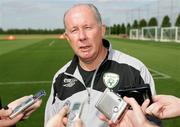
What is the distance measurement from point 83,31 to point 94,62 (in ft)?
1.30

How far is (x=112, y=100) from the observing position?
2.93 meters

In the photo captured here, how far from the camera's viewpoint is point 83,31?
14.5 ft

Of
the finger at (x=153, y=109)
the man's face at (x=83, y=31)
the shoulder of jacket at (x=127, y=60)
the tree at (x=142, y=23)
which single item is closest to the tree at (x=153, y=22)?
the tree at (x=142, y=23)

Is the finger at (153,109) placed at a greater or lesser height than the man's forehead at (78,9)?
lesser

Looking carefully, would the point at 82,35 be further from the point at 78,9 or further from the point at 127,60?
the point at 127,60

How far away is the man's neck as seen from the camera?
467 centimetres

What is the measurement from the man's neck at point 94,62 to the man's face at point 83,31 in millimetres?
131

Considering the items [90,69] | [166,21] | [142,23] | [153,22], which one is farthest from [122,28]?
[90,69]

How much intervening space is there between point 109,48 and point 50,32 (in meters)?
131

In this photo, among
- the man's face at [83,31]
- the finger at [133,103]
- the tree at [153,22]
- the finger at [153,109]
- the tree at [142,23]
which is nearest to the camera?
the finger at [133,103]

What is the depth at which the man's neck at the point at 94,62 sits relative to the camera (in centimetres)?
467

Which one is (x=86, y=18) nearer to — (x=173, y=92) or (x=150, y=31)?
(x=173, y=92)

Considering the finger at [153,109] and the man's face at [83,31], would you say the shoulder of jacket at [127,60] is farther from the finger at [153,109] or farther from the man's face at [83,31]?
the finger at [153,109]

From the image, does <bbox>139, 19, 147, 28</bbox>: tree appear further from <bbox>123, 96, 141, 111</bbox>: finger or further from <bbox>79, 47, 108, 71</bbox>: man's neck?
<bbox>123, 96, 141, 111</bbox>: finger
